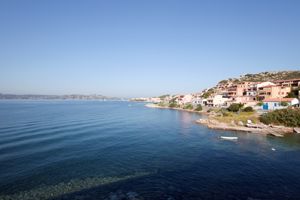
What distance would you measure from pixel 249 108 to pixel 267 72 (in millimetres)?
137056

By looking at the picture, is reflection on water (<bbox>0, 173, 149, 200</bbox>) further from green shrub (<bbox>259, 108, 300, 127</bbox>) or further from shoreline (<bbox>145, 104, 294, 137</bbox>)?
green shrub (<bbox>259, 108, 300, 127</bbox>)

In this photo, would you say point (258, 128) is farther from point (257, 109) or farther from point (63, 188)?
point (63, 188)

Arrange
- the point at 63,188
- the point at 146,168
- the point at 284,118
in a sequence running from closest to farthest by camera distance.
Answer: the point at 63,188, the point at 146,168, the point at 284,118

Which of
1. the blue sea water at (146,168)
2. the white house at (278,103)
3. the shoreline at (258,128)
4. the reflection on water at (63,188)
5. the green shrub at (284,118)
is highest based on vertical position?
the white house at (278,103)

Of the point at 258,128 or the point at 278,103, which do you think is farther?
the point at 278,103

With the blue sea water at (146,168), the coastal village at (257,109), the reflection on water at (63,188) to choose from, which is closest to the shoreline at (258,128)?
the coastal village at (257,109)

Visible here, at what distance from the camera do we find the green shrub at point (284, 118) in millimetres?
50594

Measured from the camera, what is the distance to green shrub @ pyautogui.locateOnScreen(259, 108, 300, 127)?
50.6 metres

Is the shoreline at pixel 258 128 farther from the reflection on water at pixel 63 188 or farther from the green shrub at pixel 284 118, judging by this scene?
the reflection on water at pixel 63 188

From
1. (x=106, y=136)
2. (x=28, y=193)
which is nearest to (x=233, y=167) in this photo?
(x=28, y=193)

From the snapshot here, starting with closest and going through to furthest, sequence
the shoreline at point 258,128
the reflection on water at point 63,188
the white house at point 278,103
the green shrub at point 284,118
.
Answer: the reflection on water at point 63,188, the shoreline at point 258,128, the green shrub at point 284,118, the white house at point 278,103

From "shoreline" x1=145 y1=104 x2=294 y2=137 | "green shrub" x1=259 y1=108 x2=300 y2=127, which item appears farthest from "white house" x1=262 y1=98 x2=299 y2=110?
"shoreline" x1=145 y1=104 x2=294 y2=137

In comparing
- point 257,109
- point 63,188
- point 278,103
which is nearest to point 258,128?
point 278,103

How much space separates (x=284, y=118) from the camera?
51750mm
